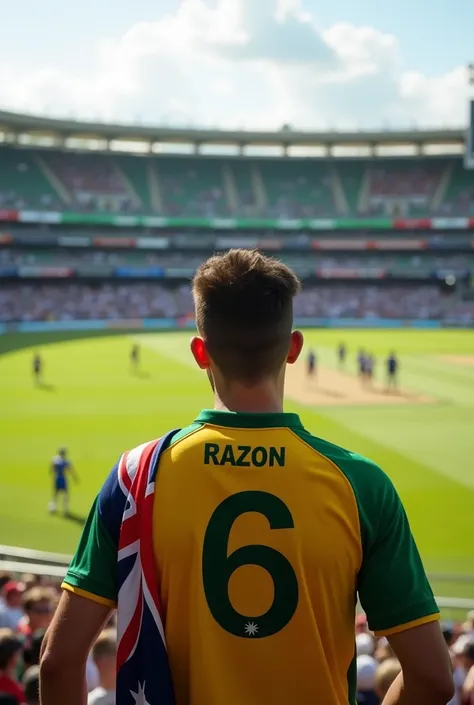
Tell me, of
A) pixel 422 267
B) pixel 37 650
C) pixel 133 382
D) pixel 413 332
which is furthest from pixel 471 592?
pixel 422 267

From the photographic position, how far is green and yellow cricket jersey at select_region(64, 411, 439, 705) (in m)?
2.12

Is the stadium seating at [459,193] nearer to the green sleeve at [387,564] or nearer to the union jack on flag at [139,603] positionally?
the green sleeve at [387,564]

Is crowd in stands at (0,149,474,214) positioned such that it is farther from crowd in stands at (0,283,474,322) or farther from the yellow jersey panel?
the yellow jersey panel

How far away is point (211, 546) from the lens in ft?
7.06

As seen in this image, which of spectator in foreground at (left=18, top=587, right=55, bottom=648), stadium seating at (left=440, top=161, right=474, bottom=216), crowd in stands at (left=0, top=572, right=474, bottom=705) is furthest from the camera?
stadium seating at (left=440, top=161, right=474, bottom=216)

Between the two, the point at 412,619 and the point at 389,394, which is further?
the point at 389,394

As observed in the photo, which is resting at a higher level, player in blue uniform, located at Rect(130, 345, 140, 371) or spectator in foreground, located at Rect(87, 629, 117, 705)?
spectator in foreground, located at Rect(87, 629, 117, 705)

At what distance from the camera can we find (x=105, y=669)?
14.1ft

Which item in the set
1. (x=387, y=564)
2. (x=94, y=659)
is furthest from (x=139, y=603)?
(x=94, y=659)

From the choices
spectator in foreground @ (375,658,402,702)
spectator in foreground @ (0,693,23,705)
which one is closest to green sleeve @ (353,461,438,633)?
spectator in foreground @ (0,693,23,705)

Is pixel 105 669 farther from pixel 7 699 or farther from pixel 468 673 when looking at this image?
pixel 468 673

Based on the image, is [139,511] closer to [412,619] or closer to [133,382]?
[412,619]

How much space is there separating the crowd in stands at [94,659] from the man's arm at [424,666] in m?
1.45

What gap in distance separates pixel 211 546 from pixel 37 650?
4.00 metres
